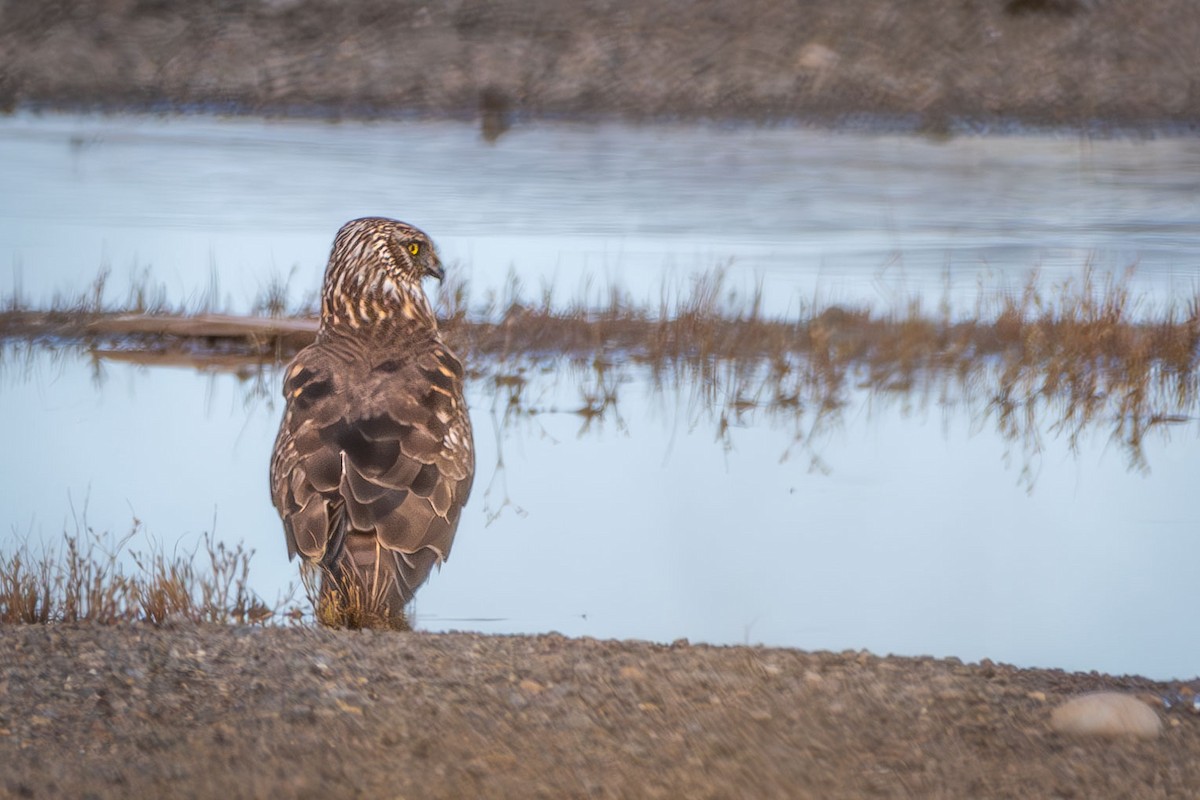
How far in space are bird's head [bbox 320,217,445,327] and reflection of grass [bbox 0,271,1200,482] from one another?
248 cm

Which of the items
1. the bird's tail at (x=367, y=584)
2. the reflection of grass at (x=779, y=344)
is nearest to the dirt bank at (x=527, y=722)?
the bird's tail at (x=367, y=584)

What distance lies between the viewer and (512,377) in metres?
10.5

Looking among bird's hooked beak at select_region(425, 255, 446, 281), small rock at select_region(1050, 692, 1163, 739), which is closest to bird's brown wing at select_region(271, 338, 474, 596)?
bird's hooked beak at select_region(425, 255, 446, 281)

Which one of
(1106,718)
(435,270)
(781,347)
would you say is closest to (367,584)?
(435,270)

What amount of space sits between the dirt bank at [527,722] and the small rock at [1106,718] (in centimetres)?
4

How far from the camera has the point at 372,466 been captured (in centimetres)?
572

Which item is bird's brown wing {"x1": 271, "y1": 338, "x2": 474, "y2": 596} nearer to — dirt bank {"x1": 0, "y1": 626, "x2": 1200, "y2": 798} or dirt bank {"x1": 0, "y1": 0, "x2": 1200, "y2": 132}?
dirt bank {"x1": 0, "y1": 626, "x2": 1200, "y2": 798}

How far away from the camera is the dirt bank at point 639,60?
17.1ft

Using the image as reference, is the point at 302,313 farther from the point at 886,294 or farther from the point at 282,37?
the point at 282,37

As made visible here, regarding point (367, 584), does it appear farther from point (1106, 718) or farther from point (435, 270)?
point (1106, 718)

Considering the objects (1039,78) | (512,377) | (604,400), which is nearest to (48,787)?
(1039,78)

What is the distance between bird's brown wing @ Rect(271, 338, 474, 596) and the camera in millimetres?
5629

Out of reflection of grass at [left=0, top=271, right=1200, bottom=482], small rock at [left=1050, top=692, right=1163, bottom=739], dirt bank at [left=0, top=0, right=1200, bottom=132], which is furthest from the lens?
reflection of grass at [left=0, top=271, right=1200, bottom=482]

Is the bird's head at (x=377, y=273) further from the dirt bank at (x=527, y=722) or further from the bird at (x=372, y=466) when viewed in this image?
the dirt bank at (x=527, y=722)
